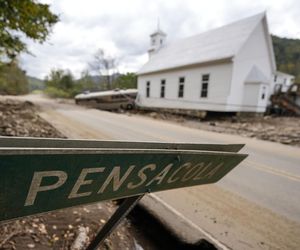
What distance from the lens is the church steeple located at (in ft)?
89.6

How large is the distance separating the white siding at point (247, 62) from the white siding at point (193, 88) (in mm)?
647

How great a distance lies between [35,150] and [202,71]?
1738 cm

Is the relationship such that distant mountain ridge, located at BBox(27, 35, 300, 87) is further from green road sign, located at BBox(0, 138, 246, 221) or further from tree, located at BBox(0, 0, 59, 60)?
green road sign, located at BBox(0, 138, 246, 221)

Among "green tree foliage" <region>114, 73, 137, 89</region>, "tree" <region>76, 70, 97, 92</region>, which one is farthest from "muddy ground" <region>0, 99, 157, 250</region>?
"tree" <region>76, 70, 97, 92</region>

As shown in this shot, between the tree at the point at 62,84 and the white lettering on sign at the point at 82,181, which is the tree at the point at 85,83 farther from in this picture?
the white lettering on sign at the point at 82,181

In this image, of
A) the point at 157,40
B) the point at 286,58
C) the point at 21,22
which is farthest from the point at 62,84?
the point at 286,58

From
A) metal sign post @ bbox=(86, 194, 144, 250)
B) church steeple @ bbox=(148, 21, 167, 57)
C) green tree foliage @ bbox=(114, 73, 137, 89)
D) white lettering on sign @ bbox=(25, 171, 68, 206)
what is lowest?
metal sign post @ bbox=(86, 194, 144, 250)

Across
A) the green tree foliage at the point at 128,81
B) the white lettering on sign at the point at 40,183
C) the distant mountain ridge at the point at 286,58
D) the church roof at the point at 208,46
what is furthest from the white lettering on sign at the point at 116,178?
the distant mountain ridge at the point at 286,58

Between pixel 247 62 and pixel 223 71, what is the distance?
2552 millimetres

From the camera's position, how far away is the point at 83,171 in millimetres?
1067

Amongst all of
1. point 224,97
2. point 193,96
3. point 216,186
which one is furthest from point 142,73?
point 216,186

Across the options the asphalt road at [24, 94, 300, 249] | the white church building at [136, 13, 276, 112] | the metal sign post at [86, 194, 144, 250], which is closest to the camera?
the metal sign post at [86, 194, 144, 250]

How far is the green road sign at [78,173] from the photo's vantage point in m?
0.90

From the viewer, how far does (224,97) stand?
15586mm
